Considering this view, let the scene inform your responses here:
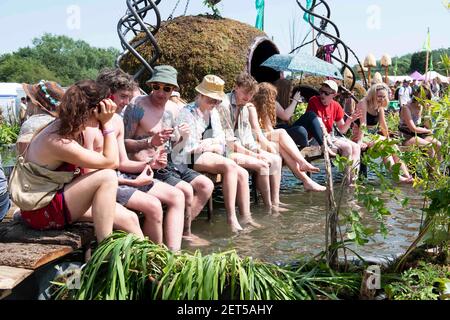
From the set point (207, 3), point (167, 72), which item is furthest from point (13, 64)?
point (167, 72)

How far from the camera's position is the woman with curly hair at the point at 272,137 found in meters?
6.94

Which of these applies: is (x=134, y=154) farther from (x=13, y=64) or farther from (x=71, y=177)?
(x=13, y=64)

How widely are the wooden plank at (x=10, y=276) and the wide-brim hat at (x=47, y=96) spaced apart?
4.99 ft

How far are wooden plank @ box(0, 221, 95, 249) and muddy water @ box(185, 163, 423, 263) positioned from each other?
136cm

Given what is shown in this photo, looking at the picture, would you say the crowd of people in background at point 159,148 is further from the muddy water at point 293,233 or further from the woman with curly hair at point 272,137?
the muddy water at point 293,233

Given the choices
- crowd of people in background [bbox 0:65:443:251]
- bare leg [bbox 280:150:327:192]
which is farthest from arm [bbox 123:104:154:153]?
bare leg [bbox 280:150:327:192]

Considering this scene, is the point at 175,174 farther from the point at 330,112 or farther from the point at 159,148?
the point at 330,112

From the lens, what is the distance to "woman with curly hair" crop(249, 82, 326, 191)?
6.94 m

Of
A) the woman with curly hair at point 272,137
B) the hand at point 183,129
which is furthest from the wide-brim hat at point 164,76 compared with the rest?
the woman with curly hair at point 272,137

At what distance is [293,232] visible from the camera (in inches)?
219

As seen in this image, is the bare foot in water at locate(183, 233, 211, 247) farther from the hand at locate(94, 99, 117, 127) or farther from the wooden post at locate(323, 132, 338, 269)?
the wooden post at locate(323, 132, 338, 269)

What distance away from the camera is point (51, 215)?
146 inches
